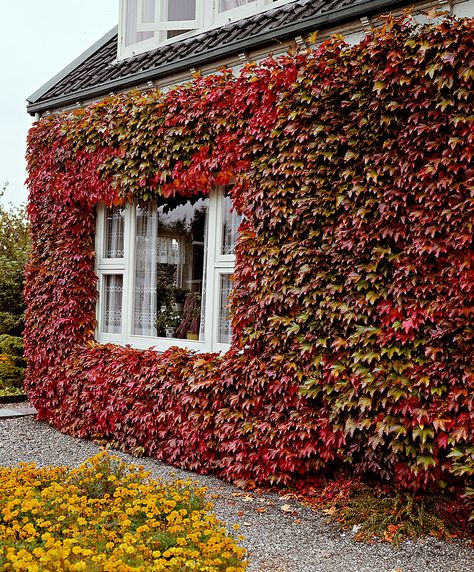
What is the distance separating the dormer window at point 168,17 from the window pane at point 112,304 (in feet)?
10.8

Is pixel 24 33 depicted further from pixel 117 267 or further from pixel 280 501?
pixel 280 501

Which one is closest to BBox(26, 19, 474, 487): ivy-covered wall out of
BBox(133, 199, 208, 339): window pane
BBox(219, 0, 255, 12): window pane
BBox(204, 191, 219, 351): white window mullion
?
BBox(204, 191, 219, 351): white window mullion

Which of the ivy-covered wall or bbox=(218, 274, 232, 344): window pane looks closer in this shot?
the ivy-covered wall

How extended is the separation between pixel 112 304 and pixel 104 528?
16.0 feet

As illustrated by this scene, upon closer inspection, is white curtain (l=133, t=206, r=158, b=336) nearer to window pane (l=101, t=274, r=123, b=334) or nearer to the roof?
window pane (l=101, t=274, r=123, b=334)

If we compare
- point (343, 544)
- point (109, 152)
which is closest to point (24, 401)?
point (109, 152)

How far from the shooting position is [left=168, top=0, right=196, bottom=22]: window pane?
8.18m

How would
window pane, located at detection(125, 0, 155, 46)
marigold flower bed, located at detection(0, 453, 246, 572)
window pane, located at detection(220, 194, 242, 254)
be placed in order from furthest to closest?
window pane, located at detection(125, 0, 155, 46) < window pane, located at detection(220, 194, 242, 254) < marigold flower bed, located at detection(0, 453, 246, 572)

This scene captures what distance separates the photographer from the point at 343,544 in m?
4.54

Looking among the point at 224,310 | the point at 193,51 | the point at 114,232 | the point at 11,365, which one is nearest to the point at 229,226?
the point at 224,310

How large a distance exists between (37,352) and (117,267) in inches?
71.4

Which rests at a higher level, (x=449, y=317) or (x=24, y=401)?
(x=449, y=317)

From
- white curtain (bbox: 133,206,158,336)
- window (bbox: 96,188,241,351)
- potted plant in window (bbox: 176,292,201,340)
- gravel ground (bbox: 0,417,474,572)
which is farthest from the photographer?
white curtain (bbox: 133,206,158,336)

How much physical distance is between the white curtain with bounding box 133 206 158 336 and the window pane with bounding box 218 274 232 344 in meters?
1.16
